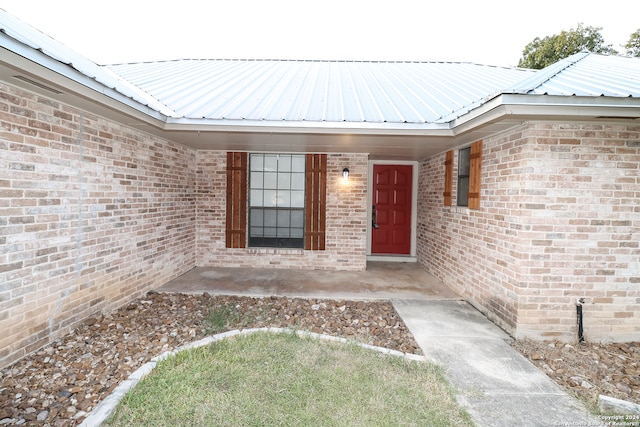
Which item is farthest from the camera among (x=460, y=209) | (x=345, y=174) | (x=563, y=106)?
(x=345, y=174)

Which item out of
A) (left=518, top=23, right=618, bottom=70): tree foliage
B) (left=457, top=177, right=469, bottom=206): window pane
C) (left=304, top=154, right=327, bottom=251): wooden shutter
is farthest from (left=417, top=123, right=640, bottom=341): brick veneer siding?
(left=518, top=23, right=618, bottom=70): tree foliage

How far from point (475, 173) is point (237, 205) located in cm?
452

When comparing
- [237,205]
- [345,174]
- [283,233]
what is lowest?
[283,233]

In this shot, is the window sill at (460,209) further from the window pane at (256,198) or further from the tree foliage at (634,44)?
the tree foliage at (634,44)

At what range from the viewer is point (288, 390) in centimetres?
239

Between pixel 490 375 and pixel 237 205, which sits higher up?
pixel 237 205

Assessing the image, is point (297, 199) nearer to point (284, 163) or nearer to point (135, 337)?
point (284, 163)

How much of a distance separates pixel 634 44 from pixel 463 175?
18854mm

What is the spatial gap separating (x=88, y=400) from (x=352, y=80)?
6945 mm

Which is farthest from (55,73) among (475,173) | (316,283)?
(475,173)

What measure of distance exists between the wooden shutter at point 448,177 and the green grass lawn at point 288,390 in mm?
3548

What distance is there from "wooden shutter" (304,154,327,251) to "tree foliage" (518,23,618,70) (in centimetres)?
1688

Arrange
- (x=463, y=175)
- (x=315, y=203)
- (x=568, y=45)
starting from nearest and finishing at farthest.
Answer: (x=463, y=175) → (x=315, y=203) → (x=568, y=45)

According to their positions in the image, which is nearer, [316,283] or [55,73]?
[55,73]
